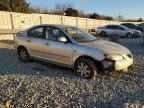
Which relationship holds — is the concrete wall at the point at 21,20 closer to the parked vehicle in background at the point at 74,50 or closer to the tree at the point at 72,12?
the parked vehicle in background at the point at 74,50

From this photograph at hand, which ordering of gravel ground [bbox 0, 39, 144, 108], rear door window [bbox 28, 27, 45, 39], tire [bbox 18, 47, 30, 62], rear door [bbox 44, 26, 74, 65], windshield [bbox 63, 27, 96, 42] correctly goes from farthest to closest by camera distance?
tire [bbox 18, 47, 30, 62], rear door window [bbox 28, 27, 45, 39], windshield [bbox 63, 27, 96, 42], rear door [bbox 44, 26, 74, 65], gravel ground [bbox 0, 39, 144, 108]

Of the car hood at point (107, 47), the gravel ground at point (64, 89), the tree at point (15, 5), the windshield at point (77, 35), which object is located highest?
the tree at point (15, 5)

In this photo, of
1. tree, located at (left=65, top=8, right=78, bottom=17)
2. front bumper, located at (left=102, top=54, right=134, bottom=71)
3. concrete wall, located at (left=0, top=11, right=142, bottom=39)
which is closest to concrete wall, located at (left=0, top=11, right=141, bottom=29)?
concrete wall, located at (left=0, top=11, right=142, bottom=39)

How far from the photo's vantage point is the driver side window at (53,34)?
27.6 ft

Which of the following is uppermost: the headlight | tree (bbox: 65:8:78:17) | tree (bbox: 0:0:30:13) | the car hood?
tree (bbox: 0:0:30:13)

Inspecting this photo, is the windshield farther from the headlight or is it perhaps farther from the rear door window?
the headlight

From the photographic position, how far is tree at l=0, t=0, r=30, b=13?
35.8m

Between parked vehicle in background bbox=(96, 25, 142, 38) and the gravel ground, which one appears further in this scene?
parked vehicle in background bbox=(96, 25, 142, 38)

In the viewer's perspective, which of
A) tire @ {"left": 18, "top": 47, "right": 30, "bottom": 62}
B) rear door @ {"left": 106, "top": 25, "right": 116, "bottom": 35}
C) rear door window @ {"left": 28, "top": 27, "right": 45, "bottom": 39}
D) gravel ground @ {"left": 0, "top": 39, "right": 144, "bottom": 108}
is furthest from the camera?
rear door @ {"left": 106, "top": 25, "right": 116, "bottom": 35}

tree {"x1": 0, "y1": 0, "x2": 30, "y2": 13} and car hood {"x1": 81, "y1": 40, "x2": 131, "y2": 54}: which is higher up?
tree {"x1": 0, "y1": 0, "x2": 30, "y2": 13}

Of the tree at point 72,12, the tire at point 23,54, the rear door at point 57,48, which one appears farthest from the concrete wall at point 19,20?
the tree at point 72,12

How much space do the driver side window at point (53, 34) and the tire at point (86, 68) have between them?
45.7 inches

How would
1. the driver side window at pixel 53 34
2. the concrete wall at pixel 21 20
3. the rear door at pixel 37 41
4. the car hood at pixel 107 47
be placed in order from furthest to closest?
the concrete wall at pixel 21 20 < the rear door at pixel 37 41 < the driver side window at pixel 53 34 < the car hood at pixel 107 47

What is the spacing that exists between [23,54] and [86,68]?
10.4ft
